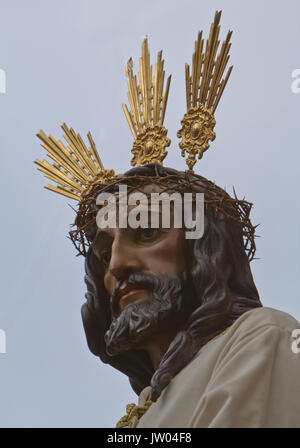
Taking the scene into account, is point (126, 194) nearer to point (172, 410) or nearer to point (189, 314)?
point (189, 314)

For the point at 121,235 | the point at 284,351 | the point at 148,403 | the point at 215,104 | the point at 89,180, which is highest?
the point at 215,104

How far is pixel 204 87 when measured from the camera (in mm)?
5184

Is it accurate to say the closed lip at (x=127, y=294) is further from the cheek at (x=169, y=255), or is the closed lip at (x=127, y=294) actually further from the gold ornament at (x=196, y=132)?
the gold ornament at (x=196, y=132)

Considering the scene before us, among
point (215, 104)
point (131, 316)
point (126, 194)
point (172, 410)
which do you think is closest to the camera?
point (172, 410)

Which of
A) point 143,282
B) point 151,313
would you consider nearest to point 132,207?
point 143,282

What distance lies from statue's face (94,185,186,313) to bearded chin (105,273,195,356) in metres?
0.04

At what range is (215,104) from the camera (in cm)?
519

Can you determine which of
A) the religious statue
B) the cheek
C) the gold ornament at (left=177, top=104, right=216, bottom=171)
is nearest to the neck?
the religious statue

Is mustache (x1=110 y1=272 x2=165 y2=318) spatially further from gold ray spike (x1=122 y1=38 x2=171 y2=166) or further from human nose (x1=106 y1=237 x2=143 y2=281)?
gold ray spike (x1=122 y1=38 x2=171 y2=166)

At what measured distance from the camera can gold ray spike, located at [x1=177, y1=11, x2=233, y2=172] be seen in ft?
16.9

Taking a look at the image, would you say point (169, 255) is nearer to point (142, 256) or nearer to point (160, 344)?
point (142, 256)

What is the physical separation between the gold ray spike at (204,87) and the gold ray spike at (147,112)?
0.17m

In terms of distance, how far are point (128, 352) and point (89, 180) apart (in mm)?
1149
